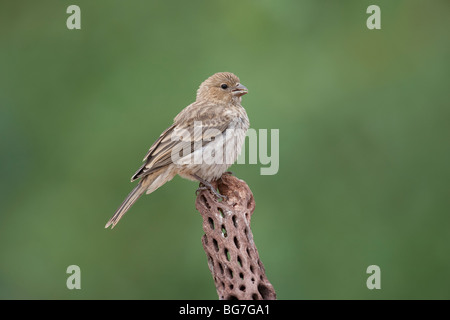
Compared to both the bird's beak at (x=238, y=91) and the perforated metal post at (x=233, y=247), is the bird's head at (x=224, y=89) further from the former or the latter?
the perforated metal post at (x=233, y=247)

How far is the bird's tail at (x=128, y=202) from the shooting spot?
5.75 metres

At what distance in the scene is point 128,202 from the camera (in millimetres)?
5828

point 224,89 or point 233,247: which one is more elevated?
point 224,89

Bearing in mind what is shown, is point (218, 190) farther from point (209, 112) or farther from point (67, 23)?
point (67, 23)

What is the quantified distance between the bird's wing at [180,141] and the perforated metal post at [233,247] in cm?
47

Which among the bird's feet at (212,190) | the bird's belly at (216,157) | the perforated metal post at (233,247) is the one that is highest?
the bird's belly at (216,157)

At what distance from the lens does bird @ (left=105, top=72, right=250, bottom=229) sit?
19.2 ft

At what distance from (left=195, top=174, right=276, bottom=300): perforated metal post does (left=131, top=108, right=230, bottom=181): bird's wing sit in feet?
1.53

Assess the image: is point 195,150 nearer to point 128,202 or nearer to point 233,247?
point 128,202

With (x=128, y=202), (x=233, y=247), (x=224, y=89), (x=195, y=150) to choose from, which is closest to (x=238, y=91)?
(x=224, y=89)

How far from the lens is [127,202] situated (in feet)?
19.1

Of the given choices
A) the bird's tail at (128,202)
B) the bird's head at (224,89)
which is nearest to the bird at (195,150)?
the bird's tail at (128,202)

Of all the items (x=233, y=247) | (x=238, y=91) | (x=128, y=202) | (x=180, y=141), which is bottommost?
(x=233, y=247)

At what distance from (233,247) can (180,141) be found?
1269mm
